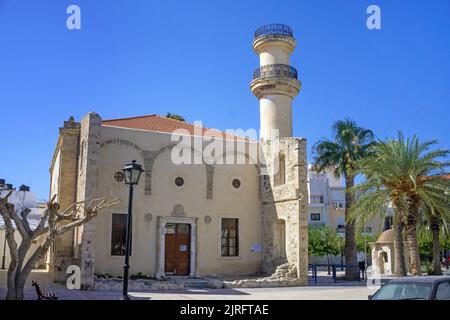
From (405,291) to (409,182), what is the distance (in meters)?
10.0

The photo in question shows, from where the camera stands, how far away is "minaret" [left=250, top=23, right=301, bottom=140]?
27297 mm

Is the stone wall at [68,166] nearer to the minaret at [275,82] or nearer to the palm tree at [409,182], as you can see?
the minaret at [275,82]

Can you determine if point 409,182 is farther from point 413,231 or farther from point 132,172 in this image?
point 132,172

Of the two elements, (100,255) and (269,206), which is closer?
(100,255)

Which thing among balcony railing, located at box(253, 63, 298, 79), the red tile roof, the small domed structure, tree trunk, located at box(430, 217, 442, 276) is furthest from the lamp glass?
the small domed structure

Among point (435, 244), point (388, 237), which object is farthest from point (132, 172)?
point (388, 237)

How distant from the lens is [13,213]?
13336mm

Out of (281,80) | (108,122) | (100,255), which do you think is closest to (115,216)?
(100,255)

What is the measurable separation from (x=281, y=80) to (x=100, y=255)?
1358 centimetres

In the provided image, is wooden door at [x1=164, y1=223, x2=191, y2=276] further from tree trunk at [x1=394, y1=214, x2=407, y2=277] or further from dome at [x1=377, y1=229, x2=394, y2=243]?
dome at [x1=377, y1=229, x2=394, y2=243]

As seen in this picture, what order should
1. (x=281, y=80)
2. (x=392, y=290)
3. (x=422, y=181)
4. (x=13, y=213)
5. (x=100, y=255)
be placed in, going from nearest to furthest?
(x=392, y=290) → (x=13, y=213) → (x=422, y=181) → (x=100, y=255) → (x=281, y=80)

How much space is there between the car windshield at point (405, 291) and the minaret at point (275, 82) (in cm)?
1842

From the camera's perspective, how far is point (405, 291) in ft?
28.9
